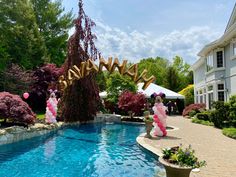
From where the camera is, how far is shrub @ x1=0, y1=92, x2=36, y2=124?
13680 mm

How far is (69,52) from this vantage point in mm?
21219

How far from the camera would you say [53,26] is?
37.9 meters

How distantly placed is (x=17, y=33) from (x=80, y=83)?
43.0 feet

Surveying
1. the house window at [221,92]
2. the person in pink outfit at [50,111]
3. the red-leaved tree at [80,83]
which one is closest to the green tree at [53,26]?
the red-leaved tree at [80,83]

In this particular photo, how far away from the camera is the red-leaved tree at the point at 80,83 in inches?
807

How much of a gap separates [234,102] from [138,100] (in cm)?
972

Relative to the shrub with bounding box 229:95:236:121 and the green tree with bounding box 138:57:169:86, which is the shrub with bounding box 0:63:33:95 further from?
the green tree with bounding box 138:57:169:86

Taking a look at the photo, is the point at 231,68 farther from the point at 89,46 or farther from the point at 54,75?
the point at 54,75

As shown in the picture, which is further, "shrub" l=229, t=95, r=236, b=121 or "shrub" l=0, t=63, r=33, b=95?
"shrub" l=0, t=63, r=33, b=95

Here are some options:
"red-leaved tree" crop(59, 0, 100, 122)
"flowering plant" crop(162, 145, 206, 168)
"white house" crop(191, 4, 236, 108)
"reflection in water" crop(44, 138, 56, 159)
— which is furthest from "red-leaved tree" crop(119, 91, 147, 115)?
"flowering plant" crop(162, 145, 206, 168)

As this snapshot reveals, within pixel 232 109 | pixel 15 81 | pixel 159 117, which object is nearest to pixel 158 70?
pixel 15 81

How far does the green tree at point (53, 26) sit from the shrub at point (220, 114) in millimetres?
25743

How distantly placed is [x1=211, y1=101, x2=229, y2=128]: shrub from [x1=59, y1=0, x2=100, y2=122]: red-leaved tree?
31.1 ft

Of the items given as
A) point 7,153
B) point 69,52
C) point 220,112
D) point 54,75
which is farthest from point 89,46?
point 7,153
